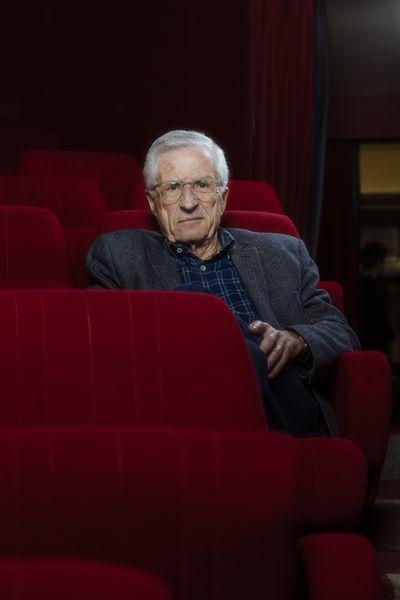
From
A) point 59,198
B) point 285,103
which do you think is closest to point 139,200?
point 59,198

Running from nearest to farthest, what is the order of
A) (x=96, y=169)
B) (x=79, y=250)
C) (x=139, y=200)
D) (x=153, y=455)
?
(x=153, y=455)
(x=79, y=250)
(x=139, y=200)
(x=96, y=169)

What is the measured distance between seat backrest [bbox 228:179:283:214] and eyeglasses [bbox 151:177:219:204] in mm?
357

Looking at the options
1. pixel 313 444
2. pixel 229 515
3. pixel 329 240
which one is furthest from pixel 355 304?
pixel 229 515

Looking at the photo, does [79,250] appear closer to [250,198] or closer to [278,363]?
[250,198]

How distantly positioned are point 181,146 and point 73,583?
3.02 ft

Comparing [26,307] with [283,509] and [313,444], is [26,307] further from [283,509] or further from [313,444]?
[313,444]

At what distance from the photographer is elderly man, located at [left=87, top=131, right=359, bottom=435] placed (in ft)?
3.59

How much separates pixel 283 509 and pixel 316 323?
0.62 meters

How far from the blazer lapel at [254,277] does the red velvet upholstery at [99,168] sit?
1.16 meters

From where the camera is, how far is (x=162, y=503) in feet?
1.82

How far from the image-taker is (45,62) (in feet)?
10.5

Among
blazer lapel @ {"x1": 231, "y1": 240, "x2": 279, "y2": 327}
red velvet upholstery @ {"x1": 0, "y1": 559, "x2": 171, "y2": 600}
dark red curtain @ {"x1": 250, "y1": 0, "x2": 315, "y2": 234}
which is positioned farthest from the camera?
dark red curtain @ {"x1": 250, "y1": 0, "x2": 315, "y2": 234}

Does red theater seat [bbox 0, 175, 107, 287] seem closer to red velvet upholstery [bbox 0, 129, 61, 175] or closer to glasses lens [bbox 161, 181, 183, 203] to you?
glasses lens [bbox 161, 181, 183, 203]

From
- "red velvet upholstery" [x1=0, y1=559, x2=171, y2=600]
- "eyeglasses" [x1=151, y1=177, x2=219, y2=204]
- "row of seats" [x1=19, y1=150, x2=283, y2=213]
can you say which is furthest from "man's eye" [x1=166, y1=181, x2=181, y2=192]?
"row of seats" [x1=19, y1=150, x2=283, y2=213]
